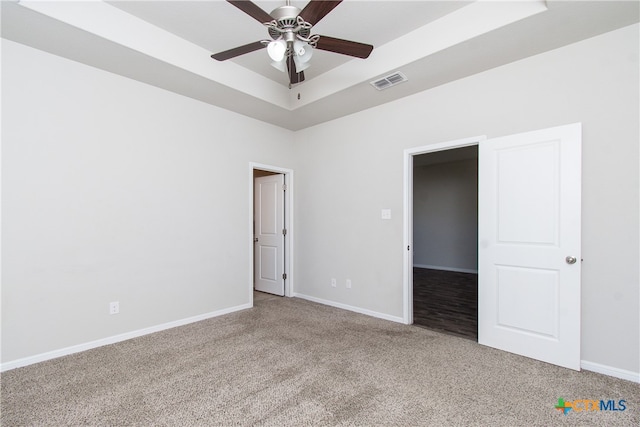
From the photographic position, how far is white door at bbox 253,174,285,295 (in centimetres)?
500

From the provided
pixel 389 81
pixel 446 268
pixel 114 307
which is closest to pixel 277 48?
pixel 389 81

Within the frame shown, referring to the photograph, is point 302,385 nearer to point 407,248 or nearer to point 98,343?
point 407,248

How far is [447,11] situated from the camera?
2.63 meters

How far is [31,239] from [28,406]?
136cm

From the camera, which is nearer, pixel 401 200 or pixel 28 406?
pixel 28 406

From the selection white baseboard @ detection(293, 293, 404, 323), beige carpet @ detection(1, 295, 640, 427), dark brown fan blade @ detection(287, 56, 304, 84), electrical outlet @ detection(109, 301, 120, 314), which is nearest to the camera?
beige carpet @ detection(1, 295, 640, 427)

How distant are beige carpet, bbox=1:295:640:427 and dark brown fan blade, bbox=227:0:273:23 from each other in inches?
98.7

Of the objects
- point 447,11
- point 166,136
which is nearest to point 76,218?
point 166,136

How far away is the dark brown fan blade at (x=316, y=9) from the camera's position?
1791 mm

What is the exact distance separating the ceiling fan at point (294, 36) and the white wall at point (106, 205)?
153 cm

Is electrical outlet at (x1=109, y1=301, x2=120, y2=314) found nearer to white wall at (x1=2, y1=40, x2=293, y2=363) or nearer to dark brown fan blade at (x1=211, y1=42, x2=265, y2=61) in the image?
white wall at (x1=2, y1=40, x2=293, y2=363)

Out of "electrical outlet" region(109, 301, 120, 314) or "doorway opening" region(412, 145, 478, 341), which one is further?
"doorway opening" region(412, 145, 478, 341)

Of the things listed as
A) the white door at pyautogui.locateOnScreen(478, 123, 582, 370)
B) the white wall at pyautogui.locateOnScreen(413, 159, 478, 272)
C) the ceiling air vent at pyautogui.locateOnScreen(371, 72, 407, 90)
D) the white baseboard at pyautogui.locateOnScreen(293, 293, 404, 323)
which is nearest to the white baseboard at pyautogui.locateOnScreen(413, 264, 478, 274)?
the white wall at pyautogui.locateOnScreen(413, 159, 478, 272)

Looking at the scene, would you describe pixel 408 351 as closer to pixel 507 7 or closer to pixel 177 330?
pixel 177 330
